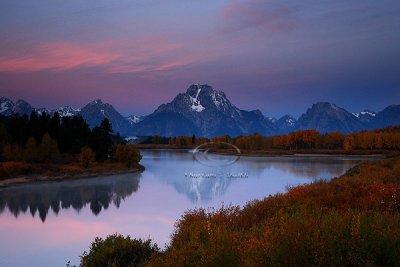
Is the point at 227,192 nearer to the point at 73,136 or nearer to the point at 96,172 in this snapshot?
the point at 96,172

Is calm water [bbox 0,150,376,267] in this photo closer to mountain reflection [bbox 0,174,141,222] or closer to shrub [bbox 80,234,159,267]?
mountain reflection [bbox 0,174,141,222]

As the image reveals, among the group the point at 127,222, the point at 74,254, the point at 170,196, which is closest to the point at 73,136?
the point at 170,196

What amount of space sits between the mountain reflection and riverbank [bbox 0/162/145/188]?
10.3ft

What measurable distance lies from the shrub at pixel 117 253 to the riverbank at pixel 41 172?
42.6 meters

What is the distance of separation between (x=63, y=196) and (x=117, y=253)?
32.1m

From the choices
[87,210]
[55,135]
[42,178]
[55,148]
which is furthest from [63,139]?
[87,210]

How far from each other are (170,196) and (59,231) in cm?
1825

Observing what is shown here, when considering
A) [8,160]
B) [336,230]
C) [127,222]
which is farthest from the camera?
[8,160]

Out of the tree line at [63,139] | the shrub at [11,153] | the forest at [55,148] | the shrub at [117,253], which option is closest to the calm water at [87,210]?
the shrub at [117,253]

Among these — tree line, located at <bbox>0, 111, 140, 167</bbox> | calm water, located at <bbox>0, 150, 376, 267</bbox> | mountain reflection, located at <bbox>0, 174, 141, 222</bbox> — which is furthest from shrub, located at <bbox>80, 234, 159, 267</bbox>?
tree line, located at <bbox>0, 111, 140, 167</bbox>

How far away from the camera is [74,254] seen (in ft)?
70.6

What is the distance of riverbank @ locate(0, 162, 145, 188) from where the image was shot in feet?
182

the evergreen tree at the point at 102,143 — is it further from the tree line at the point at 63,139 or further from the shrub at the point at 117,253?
the shrub at the point at 117,253

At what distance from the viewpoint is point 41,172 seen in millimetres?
61406
